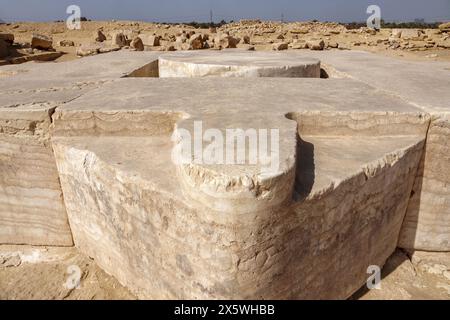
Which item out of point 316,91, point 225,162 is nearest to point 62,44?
point 316,91

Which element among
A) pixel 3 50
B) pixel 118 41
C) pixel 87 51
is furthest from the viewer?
pixel 118 41

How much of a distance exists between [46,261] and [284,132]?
188cm

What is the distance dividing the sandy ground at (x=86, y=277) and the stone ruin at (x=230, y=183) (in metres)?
0.08

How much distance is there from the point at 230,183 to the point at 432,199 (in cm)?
170

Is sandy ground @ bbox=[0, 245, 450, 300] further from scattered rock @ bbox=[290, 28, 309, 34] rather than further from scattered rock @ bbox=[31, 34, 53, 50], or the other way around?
scattered rock @ bbox=[290, 28, 309, 34]

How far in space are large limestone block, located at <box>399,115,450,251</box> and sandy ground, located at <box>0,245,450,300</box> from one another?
0.35ft

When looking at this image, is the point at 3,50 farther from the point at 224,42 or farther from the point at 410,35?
the point at 410,35

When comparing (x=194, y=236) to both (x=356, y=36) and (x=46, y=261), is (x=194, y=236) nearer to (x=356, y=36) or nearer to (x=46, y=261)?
(x=46, y=261)

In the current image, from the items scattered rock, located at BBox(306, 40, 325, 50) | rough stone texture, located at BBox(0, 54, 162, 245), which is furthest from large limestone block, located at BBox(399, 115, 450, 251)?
scattered rock, located at BBox(306, 40, 325, 50)

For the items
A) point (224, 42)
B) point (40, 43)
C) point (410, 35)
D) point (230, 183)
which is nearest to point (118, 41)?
point (40, 43)

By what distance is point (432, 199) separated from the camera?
7.84 feet

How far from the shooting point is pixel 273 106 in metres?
2.37

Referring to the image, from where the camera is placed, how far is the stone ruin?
61.1 inches

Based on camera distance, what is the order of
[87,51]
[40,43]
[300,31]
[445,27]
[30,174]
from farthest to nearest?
[300,31], [445,27], [40,43], [87,51], [30,174]
